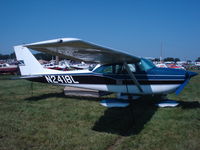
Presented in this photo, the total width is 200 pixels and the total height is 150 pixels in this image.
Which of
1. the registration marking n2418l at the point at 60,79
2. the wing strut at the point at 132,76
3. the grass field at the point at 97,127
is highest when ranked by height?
the wing strut at the point at 132,76

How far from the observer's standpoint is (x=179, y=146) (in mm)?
3504

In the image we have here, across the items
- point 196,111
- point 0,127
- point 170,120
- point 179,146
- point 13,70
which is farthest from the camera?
point 13,70

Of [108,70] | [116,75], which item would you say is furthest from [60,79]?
[116,75]

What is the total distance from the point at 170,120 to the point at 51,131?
310 cm

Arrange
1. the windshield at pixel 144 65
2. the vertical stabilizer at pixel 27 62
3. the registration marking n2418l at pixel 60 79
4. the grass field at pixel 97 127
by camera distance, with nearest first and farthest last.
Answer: the grass field at pixel 97 127
the windshield at pixel 144 65
the registration marking n2418l at pixel 60 79
the vertical stabilizer at pixel 27 62

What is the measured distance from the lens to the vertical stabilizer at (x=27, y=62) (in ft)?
25.2

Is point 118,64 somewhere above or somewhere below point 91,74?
above

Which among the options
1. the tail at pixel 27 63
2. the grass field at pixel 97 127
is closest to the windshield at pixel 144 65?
the grass field at pixel 97 127

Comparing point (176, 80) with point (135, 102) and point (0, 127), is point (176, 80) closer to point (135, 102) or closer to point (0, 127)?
point (135, 102)

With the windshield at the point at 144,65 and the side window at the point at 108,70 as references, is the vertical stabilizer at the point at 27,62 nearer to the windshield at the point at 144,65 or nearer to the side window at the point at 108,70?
the side window at the point at 108,70

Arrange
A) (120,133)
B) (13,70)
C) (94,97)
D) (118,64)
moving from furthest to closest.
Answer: (13,70) → (94,97) → (118,64) → (120,133)

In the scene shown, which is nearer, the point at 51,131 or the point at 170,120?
the point at 51,131

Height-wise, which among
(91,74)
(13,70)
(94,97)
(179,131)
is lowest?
(13,70)

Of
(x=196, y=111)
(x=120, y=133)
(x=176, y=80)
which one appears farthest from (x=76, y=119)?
(x=196, y=111)
